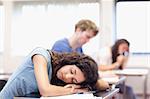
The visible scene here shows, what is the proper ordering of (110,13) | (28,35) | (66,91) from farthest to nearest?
1. (28,35)
2. (110,13)
3. (66,91)

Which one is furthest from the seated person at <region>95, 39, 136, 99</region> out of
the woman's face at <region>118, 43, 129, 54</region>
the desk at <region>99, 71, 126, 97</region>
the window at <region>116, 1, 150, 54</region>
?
the desk at <region>99, 71, 126, 97</region>

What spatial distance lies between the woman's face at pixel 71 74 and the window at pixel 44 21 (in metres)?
4.51

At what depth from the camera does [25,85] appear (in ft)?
5.91

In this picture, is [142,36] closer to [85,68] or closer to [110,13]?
[110,13]

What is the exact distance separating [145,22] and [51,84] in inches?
184

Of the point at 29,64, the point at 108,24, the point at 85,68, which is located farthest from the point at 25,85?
the point at 108,24

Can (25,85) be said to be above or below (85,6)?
below

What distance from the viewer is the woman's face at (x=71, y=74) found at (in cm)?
175

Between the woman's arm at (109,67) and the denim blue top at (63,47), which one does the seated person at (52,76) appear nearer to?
the denim blue top at (63,47)

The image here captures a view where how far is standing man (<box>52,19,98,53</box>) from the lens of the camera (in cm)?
315

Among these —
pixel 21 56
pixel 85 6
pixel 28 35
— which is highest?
pixel 85 6

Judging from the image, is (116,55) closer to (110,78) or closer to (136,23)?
(136,23)

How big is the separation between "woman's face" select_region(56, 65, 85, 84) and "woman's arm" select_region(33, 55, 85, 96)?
52mm

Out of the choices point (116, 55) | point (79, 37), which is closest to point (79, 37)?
point (79, 37)
